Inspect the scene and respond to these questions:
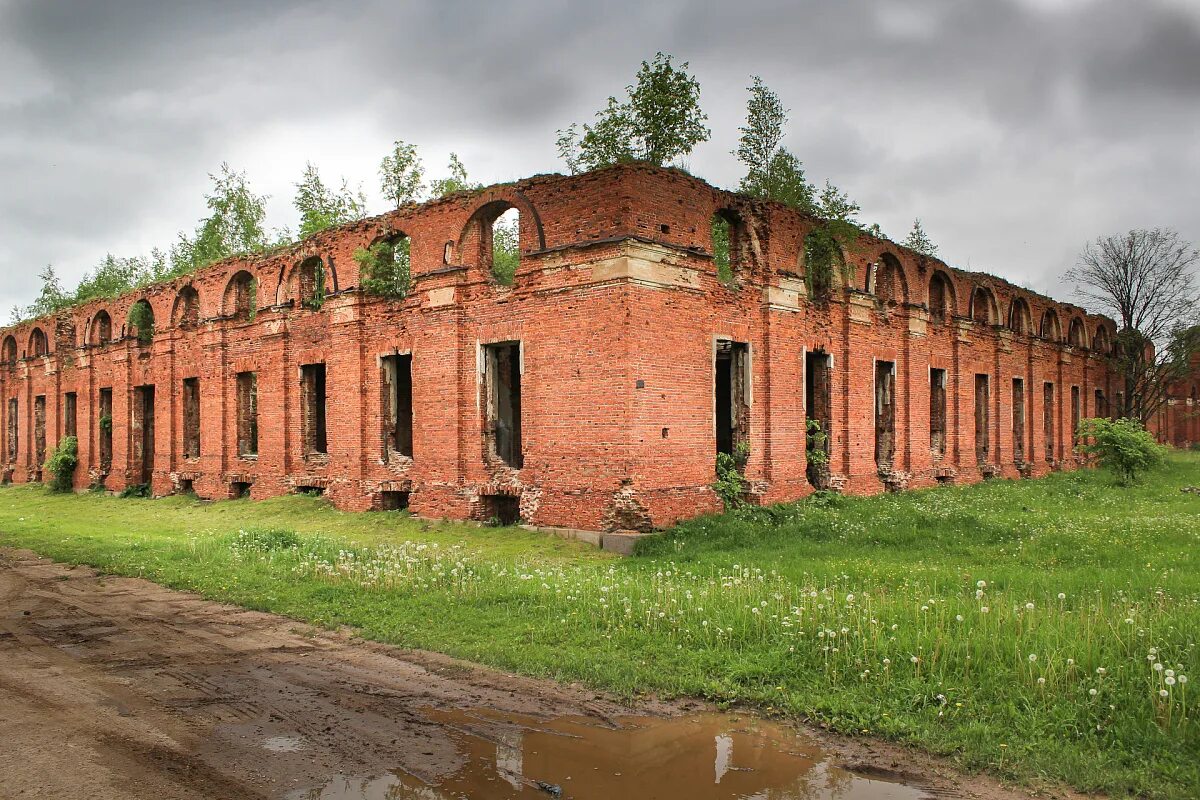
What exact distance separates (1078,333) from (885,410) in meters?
16.3

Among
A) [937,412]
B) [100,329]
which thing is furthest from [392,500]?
[100,329]

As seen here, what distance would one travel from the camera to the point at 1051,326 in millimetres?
28266

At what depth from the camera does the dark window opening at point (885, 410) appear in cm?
1912

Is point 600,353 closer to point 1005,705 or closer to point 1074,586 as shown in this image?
point 1074,586

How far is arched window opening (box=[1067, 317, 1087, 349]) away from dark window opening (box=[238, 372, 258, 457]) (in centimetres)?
2787

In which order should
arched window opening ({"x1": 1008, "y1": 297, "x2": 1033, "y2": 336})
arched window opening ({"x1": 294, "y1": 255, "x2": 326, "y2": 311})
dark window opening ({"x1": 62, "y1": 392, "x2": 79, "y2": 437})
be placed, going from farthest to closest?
dark window opening ({"x1": 62, "y1": 392, "x2": 79, "y2": 437}) < arched window opening ({"x1": 1008, "y1": 297, "x2": 1033, "y2": 336}) < arched window opening ({"x1": 294, "y1": 255, "x2": 326, "y2": 311})

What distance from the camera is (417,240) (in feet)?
53.3

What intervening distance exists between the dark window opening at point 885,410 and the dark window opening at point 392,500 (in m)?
10.7

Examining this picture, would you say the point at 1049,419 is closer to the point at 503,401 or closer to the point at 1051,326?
the point at 1051,326

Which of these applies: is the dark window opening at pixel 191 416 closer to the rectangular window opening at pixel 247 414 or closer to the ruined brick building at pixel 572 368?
the ruined brick building at pixel 572 368

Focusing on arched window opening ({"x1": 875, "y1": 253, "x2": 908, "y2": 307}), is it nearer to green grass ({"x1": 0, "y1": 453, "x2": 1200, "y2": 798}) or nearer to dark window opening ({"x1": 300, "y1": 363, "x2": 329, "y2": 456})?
green grass ({"x1": 0, "y1": 453, "x2": 1200, "y2": 798})

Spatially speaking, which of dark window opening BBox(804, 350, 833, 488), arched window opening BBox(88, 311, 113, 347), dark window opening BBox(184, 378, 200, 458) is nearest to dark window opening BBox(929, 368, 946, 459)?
dark window opening BBox(804, 350, 833, 488)

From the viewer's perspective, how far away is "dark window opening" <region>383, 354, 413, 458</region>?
1711 cm

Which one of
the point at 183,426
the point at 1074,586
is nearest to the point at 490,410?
the point at 1074,586
